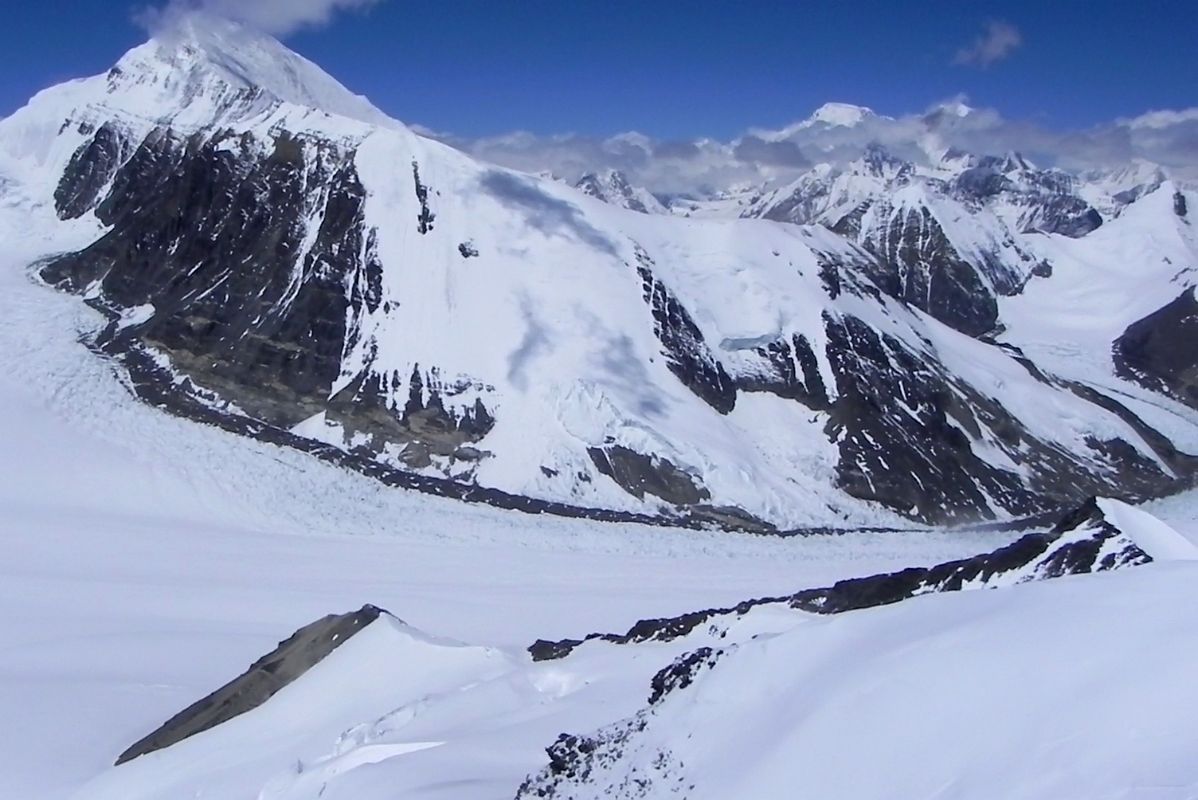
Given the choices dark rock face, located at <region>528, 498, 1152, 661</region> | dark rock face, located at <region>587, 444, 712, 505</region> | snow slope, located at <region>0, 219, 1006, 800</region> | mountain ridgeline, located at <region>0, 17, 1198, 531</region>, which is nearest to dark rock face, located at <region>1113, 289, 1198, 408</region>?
mountain ridgeline, located at <region>0, 17, 1198, 531</region>

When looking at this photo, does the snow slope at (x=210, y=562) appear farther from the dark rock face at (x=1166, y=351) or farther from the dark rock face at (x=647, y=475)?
the dark rock face at (x=1166, y=351)

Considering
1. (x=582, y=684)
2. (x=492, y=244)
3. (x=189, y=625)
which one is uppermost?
(x=492, y=244)

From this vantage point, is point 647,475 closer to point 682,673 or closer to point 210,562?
point 210,562

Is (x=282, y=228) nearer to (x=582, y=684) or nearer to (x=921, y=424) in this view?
(x=921, y=424)

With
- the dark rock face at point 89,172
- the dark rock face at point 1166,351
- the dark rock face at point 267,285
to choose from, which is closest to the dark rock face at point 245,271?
the dark rock face at point 267,285

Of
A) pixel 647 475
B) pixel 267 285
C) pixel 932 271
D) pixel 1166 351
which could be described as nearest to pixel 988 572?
pixel 647 475

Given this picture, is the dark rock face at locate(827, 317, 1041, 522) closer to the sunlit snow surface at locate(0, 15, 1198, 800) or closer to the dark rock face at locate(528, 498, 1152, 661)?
the sunlit snow surface at locate(0, 15, 1198, 800)

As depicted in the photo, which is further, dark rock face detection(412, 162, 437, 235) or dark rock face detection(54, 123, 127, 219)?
dark rock face detection(54, 123, 127, 219)

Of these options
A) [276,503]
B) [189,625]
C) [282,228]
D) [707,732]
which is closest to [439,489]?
[276,503]
